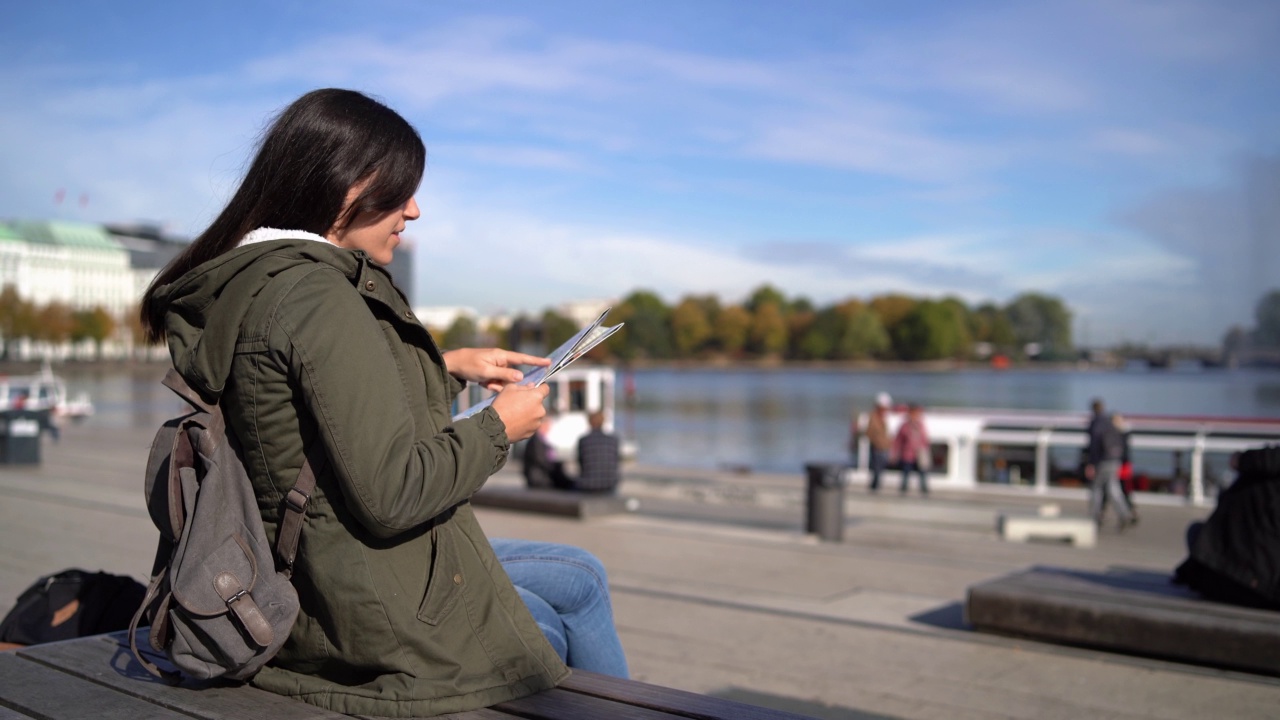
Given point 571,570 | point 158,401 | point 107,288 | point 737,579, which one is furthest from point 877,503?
point 107,288

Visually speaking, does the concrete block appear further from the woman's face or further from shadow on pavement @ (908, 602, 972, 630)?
the woman's face

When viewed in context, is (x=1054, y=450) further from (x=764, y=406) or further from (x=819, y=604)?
(x=764, y=406)

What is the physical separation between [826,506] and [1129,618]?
6.01 m

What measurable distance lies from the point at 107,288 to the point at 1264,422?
154592 mm

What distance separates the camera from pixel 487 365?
2781 mm

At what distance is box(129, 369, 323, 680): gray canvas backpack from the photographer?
6.61 feet

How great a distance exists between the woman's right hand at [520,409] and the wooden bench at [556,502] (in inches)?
361

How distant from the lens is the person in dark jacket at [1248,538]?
4.99m

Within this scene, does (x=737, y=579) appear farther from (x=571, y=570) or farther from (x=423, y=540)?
(x=423, y=540)

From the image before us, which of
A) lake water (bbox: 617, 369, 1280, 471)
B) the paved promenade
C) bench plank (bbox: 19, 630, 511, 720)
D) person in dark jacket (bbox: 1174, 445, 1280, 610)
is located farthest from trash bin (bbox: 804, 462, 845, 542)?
lake water (bbox: 617, 369, 1280, 471)

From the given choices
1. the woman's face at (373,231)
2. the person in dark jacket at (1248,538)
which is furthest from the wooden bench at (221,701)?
the person in dark jacket at (1248,538)

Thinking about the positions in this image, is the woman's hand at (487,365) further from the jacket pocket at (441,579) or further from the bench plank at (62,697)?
the bench plank at (62,697)

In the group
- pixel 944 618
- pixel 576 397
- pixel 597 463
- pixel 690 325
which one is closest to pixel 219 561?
pixel 944 618

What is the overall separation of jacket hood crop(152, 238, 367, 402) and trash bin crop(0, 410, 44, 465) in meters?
15.3
